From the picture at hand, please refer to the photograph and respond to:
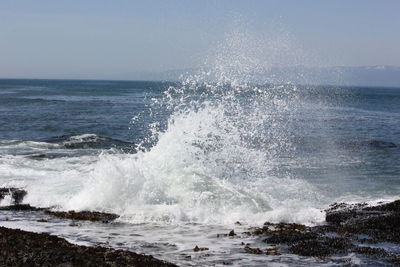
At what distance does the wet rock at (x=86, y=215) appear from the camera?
1547 centimetres

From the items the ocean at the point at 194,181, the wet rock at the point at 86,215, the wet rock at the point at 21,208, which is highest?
the ocean at the point at 194,181

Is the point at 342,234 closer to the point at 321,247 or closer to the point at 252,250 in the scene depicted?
the point at 321,247

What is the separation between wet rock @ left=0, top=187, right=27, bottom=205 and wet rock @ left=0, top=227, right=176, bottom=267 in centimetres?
686

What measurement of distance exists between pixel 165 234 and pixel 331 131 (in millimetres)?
32515

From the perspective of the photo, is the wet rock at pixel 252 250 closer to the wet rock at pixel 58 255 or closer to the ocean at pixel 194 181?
the ocean at pixel 194 181

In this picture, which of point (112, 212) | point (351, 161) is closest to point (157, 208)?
point (112, 212)

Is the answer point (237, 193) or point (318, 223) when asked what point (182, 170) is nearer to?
point (237, 193)

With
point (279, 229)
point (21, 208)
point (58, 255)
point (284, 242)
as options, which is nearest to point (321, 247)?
point (284, 242)

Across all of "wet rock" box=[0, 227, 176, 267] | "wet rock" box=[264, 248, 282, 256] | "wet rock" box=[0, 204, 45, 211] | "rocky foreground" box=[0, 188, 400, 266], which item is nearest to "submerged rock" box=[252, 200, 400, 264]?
"rocky foreground" box=[0, 188, 400, 266]

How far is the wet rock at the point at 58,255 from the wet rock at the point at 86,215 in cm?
353

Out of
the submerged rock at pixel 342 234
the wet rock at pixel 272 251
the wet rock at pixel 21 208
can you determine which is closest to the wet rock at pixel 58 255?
the wet rock at pixel 272 251

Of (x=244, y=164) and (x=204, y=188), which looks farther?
(x=244, y=164)

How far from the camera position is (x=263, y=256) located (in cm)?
1141

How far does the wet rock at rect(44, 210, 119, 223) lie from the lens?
1547cm
